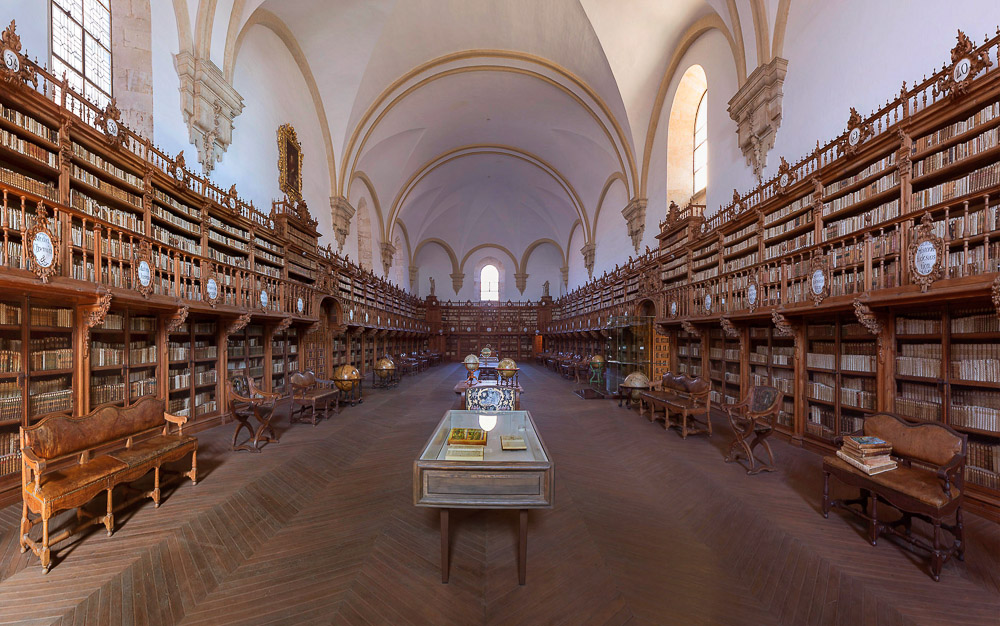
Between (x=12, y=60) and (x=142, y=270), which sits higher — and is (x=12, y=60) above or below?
above

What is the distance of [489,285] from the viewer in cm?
2720

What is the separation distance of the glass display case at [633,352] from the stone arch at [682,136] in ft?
13.2

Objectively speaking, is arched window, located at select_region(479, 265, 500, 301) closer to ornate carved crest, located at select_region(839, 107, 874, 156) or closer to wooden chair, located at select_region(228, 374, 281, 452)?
wooden chair, located at select_region(228, 374, 281, 452)

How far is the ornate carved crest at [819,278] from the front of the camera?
459 centimetres

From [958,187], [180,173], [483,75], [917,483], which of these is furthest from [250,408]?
[483,75]

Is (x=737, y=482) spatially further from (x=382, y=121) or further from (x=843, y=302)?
(x=382, y=121)

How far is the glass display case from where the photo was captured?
30.5ft

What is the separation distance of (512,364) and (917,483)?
6388 millimetres

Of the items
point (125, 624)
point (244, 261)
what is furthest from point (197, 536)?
point (244, 261)

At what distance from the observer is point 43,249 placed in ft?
11.0

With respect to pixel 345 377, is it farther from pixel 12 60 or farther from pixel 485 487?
pixel 485 487

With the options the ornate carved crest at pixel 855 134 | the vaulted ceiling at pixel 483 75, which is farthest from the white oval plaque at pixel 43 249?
the ornate carved crest at pixel 855 134

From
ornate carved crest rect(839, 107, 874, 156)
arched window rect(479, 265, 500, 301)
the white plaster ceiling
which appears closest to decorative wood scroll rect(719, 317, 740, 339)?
ornate carved crest rect(839, 107, 874, 156)

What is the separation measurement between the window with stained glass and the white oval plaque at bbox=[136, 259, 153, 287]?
2.46 m
